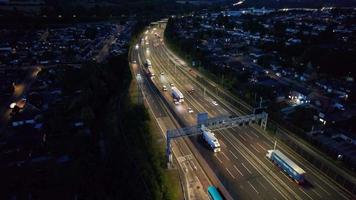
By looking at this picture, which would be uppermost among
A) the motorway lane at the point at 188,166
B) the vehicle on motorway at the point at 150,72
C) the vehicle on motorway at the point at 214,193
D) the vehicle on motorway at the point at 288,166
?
the vehicle on motorway at the point at 150,72

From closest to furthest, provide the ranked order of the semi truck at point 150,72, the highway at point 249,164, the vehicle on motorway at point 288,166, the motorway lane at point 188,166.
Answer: the highway at point 249,164 < the motorway lane at point 188,166 < the vehicle on motorway at point 288,166 < the semi truck at point 150,72

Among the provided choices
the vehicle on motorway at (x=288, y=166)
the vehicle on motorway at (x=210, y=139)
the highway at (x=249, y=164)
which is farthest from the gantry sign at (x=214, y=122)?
the vehicle on motorway at (x=288, y=166)

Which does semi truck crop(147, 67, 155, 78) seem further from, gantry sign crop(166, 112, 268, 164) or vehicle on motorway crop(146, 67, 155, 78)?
gantry sign crop(166, 112, 268, 164)

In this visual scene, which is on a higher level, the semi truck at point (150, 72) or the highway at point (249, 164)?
the semi truck at point (150, 72)

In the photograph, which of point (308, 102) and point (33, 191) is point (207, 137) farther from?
point (308, 102)

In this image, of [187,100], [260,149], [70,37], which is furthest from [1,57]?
[260,149]

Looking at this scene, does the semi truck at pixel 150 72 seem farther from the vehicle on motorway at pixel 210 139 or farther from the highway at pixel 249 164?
the vehicle on motorway at pixel 210 139
